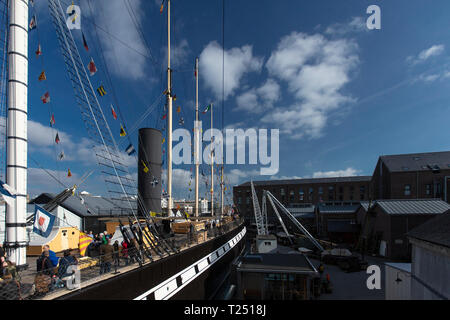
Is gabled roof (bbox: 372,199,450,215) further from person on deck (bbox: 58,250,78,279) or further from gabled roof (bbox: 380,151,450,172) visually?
person on deck (bbox: 58,250,78,279)

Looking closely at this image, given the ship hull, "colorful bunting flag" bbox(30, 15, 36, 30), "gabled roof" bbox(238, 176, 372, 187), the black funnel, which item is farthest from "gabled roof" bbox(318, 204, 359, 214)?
"colorful bunting flag" bbox(30, 15, 36, 30)

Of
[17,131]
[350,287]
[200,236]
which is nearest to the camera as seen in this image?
[17,131]

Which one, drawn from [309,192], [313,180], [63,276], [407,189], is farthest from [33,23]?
[313,180]

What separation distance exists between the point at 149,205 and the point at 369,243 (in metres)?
29.3

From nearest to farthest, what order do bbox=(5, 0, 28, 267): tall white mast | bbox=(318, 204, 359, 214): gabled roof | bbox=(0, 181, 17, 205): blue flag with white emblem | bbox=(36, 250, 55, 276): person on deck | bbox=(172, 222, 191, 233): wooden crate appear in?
bbox=(36, 250, 55, 276): person on deck < bbox=(0, 181, 17, 205): blue flag with white emblem < bbox=(5, 0, 28, 267): tall white mast < bbox=(172, 222, 191, 233): wooden crate < bbox=(318, 204, 359, 214): gabled roof

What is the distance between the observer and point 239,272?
421 inches

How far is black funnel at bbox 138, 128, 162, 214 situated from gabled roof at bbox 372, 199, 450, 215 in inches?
1065

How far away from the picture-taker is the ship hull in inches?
265

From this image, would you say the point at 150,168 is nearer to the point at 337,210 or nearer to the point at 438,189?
the point at 337,210

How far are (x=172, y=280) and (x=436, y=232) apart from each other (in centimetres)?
1082

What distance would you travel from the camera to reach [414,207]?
92.4 feet

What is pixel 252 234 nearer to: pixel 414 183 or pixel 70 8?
pixel 414 183

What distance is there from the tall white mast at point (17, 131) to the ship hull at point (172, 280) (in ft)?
9.65

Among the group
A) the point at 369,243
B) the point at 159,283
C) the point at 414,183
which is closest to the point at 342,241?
the point at 369,243
